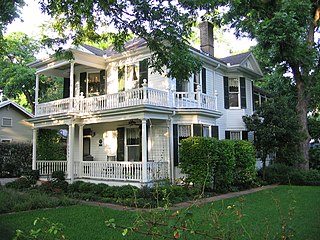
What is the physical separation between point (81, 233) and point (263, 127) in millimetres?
13607

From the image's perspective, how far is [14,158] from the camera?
2234 centimetres

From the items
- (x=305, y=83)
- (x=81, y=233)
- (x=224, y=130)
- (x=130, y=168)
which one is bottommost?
(x=81, y=233)

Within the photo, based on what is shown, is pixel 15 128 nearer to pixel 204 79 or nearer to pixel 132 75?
pixel 132 75

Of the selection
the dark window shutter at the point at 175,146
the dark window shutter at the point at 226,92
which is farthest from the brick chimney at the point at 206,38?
the dark window shutter at the point at 175,146

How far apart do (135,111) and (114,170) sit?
9.44 ft

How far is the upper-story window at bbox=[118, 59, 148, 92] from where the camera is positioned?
16438mm

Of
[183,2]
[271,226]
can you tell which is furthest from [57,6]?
[271,226]

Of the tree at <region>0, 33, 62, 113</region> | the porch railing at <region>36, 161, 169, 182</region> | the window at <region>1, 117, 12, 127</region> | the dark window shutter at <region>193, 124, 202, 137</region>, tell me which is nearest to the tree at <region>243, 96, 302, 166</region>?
the dark window shutter at <region>193, 124, 202, 137</region>

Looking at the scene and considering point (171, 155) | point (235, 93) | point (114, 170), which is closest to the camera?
point (114, 170)

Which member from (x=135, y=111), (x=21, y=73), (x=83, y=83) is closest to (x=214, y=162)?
(x=135, y=111)

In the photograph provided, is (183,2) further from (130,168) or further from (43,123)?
(43,123)

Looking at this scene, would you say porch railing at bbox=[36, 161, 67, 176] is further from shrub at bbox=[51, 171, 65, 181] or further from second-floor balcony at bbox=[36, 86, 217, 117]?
second-floor balcony at bbox=[36, 86, 217, 117]

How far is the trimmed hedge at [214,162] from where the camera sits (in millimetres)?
13062

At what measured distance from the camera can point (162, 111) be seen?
14.3 meters
